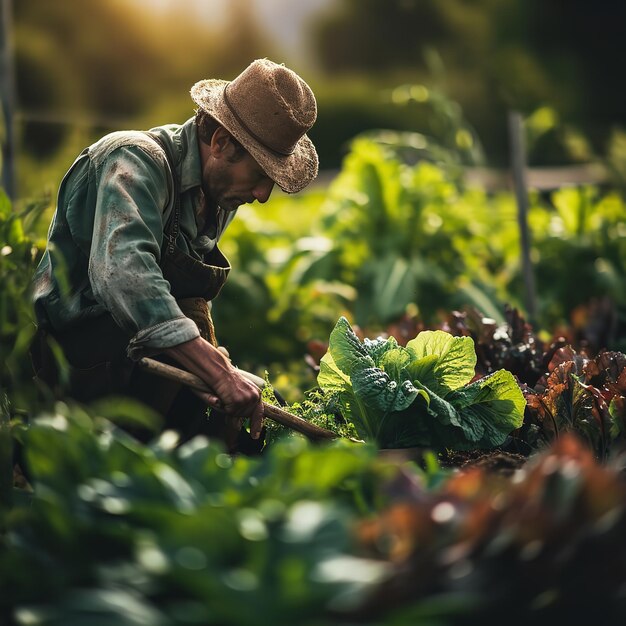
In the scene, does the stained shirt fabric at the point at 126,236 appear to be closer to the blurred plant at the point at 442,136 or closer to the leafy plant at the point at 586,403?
the leafy plant at the point at 586,403

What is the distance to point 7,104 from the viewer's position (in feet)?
17.8

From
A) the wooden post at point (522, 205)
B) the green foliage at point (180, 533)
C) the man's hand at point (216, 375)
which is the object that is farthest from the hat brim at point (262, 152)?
the wooden post at point (522, 205)

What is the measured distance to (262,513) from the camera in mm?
1727

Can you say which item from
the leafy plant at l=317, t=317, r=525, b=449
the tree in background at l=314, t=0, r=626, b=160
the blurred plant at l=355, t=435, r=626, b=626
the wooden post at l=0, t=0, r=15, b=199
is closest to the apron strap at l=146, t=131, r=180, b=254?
the leafy plant at l=317, t=317, r=525, b=449

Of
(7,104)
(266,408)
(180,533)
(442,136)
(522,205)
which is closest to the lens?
(180,533)

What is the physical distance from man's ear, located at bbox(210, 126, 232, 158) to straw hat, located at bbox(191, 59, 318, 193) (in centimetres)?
5

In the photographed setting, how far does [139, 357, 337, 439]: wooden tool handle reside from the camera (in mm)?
2736

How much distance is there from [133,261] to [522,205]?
340 cm

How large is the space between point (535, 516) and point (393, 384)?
136cm

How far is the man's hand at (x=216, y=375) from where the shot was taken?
2.70m

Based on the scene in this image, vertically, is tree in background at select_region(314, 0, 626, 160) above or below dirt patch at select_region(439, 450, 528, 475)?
above

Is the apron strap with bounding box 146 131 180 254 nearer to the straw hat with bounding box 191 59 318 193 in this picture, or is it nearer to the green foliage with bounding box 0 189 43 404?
the straw hat with bounding box 191 59 318 193

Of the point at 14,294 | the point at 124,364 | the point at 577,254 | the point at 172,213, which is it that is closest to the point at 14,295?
the point at 14,294

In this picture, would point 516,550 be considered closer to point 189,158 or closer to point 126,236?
point 126,236
